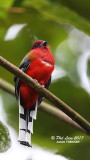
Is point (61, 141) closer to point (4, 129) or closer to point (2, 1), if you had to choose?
point (4, 129)

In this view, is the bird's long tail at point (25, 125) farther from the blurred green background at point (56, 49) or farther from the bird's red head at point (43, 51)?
the bird's red head at point (43, 51)

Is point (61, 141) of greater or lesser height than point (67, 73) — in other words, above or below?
below

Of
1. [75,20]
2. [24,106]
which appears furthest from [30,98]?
[75,20]

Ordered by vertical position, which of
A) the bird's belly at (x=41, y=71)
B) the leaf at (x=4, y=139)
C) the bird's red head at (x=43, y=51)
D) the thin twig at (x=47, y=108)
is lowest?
the leaf at (x=4, y=139)

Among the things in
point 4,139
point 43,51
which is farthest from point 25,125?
point 43,51

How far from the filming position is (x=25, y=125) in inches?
27.5

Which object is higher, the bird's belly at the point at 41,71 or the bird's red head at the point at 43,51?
the bird's red head at the point at 43,51

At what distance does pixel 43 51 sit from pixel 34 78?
0.08 metres

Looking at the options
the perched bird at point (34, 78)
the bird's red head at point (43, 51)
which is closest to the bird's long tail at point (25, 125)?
the perched bird at point (34, 78)

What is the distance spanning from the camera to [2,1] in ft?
1.83

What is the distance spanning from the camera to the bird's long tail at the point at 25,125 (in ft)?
2.29

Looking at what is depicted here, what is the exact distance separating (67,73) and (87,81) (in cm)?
6

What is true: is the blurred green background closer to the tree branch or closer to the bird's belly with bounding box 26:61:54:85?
the bird's belly with bounding box 26:61:54:85

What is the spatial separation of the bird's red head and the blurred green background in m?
0.01
